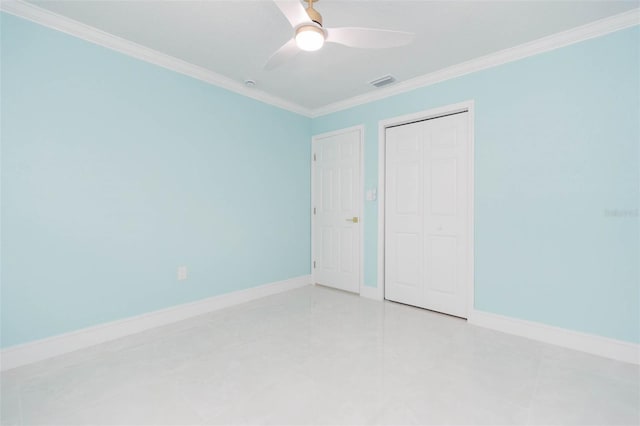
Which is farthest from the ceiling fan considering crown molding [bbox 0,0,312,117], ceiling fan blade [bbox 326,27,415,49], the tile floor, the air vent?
the tile floor

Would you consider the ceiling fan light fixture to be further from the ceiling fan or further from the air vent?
the air vent

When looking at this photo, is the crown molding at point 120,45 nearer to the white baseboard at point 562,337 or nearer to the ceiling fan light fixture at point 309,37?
the ceiling fan light fixture at point 309,37

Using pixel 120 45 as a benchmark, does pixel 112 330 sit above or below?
below

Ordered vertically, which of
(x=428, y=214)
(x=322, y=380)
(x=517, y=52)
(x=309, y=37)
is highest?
(x=517, y=52)

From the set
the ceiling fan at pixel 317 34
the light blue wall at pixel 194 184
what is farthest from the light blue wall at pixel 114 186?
the ceiling fan at pixel 317 34

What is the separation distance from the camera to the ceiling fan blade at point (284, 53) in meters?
1.98

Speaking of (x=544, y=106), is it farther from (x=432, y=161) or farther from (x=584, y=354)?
(x=584, y=354)

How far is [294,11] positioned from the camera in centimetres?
165

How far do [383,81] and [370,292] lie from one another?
2551 millimetres

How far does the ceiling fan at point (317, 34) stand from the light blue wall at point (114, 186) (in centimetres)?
158

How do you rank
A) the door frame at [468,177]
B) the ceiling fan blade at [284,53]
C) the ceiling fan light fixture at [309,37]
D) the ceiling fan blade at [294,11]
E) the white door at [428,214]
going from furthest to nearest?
the white door at [428,214] < the door frame at [468,177] < the ceiling fan blade at [284,53] < the ceiling fan light fixture at [309,37] < the ceiling fan blade at [294,11]

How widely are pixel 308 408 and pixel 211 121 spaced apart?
114 inches

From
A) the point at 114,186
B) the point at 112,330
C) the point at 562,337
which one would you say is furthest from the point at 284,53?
the point at 562,337

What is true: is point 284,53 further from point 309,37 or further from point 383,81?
point 383,81
